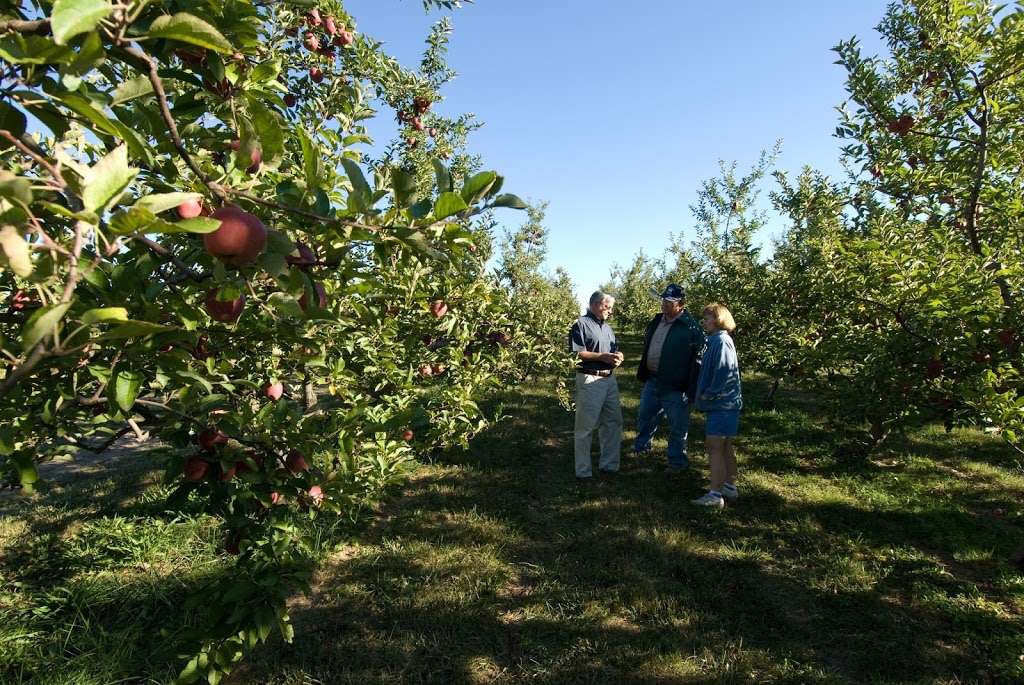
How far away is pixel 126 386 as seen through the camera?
52.3 inches

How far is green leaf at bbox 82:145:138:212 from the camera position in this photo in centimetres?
82

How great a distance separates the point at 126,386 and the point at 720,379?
4362 millimetres

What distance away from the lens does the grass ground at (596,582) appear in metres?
→ 2.79

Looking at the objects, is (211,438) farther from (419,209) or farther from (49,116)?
(419,209)

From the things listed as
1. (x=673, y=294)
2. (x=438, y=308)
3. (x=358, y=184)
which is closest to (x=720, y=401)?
(x=673, y=294)

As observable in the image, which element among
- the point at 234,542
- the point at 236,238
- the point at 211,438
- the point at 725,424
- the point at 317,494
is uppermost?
the point at 236,238

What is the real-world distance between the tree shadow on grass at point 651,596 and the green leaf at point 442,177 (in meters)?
2.56

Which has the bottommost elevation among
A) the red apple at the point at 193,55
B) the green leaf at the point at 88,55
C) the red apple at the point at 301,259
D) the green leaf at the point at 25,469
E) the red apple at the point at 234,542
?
the red apple at the point at 234,542

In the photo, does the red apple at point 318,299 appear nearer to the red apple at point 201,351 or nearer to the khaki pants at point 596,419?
the red apple at point 201,351

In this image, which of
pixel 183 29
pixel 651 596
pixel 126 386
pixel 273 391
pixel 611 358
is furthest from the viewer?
pixel 611 358

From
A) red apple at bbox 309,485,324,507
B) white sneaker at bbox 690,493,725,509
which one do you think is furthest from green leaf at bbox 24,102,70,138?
white sneaker at bbox 690,493,725,509

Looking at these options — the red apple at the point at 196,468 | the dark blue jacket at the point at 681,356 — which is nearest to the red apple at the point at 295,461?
the red apple at the point at 196,468

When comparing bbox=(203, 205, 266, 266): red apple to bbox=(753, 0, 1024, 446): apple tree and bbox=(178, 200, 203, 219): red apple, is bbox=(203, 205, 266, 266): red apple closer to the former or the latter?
bbox=(178, 200, 203, 219): red apple

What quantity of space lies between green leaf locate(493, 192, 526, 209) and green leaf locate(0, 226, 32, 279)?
844mm
